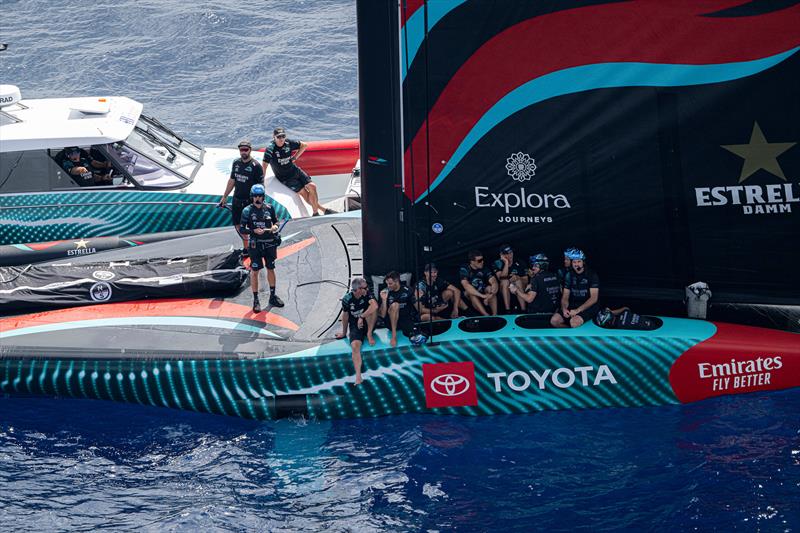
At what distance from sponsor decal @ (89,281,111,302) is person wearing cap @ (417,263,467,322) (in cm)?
357

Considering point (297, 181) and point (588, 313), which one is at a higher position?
point (297, 181)

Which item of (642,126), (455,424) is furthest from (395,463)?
(642,126)

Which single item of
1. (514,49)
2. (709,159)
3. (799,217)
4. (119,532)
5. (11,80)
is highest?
(11,80)

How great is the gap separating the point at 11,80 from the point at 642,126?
16.8 m

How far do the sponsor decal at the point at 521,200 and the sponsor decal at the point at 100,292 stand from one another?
13.9ft

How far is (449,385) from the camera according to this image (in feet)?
31.7

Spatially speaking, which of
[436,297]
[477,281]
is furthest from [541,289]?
[436,297]

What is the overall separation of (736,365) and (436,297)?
301 cm

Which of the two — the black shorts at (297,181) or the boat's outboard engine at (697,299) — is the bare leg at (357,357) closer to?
the boat's outboard engine at (697,299)

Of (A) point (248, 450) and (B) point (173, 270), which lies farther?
(B) point (173, 270)

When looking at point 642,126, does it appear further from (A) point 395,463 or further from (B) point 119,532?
(B) point 119,532

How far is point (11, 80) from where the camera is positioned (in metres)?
21.8

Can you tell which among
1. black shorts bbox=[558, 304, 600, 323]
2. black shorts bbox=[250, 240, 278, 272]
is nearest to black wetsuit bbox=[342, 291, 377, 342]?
black shorts bbox=[250, 240, 278, 272]

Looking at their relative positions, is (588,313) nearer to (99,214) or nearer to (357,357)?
(357,357)
